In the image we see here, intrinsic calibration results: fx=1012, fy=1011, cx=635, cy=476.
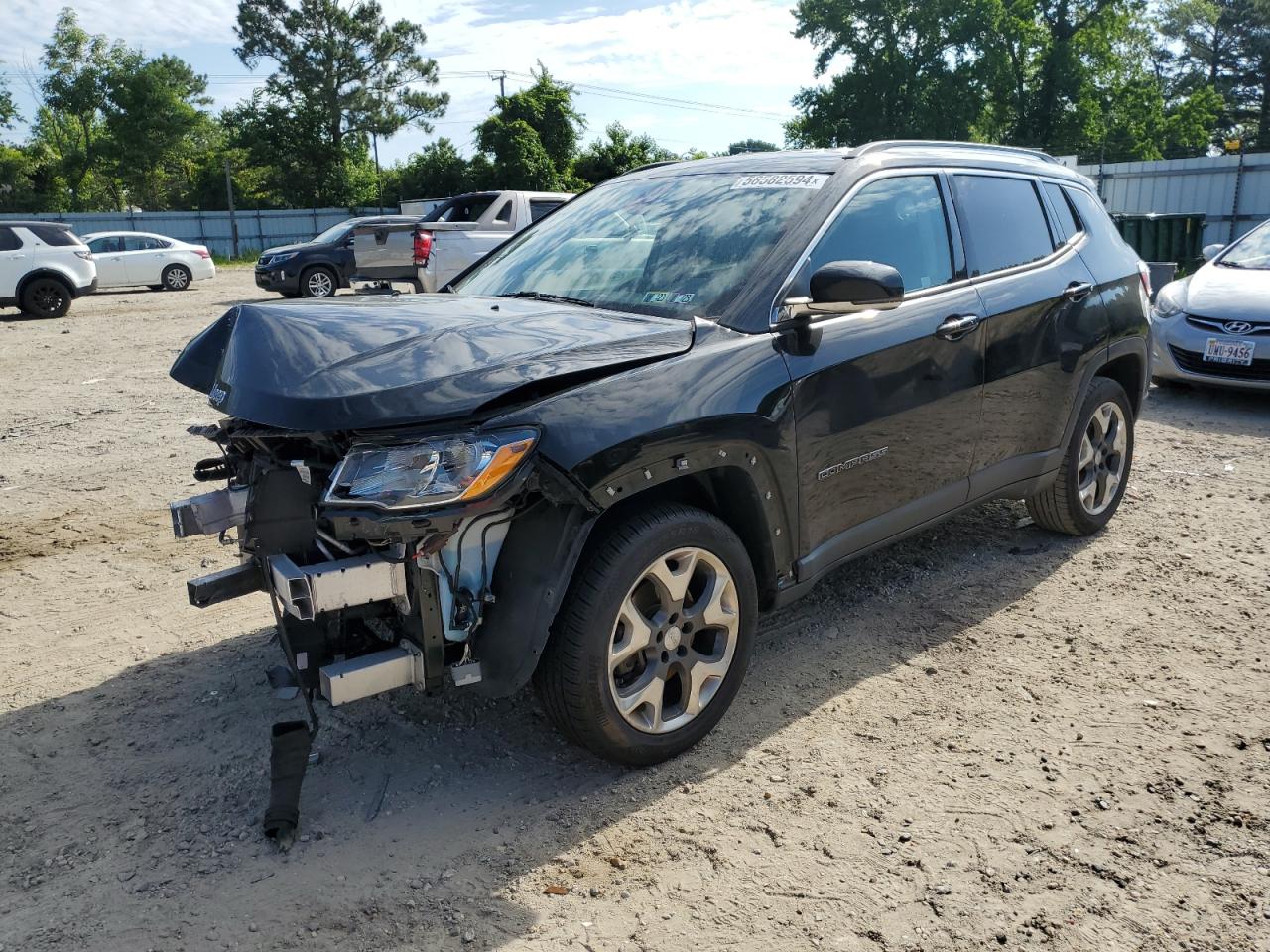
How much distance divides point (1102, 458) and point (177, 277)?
77.0 ft

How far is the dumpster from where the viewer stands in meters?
20.5

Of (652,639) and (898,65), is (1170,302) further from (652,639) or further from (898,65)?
(898,65)

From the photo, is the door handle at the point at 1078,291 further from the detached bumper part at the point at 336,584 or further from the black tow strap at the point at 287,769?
the black tow strap at the point at 287,769

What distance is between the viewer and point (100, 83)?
55562mm

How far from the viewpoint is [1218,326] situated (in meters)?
8.64

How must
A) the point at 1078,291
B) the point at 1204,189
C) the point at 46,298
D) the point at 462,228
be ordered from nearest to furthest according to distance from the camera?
the point at 1078,291
the point at 462,228
the point at 46,298
the point at 1204,189

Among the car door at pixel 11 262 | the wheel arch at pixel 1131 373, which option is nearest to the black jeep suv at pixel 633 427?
the wheel arch at pixel 1131 373

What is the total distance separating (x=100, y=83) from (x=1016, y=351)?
63.4m

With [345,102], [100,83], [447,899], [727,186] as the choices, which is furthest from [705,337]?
[100,83]

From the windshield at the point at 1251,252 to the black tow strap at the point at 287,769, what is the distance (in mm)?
9582

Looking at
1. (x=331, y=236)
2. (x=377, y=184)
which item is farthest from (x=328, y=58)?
(x=331, y=236)

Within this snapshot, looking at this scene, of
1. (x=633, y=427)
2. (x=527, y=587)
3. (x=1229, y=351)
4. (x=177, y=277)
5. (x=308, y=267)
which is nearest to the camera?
(x=527, y=587)

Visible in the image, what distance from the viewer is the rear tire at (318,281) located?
20.3 meters

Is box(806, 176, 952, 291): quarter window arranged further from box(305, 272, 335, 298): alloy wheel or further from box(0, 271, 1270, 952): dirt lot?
box(305, 272, 335, 298): alloy wheel
